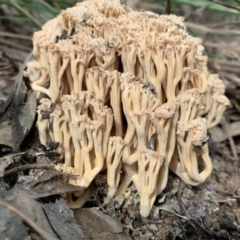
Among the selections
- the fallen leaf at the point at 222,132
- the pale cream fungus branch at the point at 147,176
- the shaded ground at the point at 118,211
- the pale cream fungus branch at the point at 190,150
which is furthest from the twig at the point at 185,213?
the fallen leaf at the point at 222,132

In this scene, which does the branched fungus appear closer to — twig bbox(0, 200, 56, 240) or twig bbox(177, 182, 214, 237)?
twig bbox(177, 182, 214, 237)

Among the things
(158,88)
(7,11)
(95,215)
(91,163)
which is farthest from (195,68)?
(7,11)

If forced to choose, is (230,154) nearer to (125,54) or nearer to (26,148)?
(125,54)

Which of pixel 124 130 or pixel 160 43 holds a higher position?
pixel 160 43

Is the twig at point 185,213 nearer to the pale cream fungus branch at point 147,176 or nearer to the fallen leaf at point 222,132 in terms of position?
the pale cream fungus branch at point 147,176

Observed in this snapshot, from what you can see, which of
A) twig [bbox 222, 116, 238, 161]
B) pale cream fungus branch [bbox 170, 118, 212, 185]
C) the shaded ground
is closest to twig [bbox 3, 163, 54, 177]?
the shaded ground

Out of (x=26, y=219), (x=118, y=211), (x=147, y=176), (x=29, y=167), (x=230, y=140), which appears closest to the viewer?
(x=26, y=219)

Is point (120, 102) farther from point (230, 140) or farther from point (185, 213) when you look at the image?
point (230, 140)

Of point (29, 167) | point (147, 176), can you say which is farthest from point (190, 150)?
point (29, 167)

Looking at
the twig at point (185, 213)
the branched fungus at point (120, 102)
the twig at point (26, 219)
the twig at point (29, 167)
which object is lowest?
the twig at point (185, 213)
